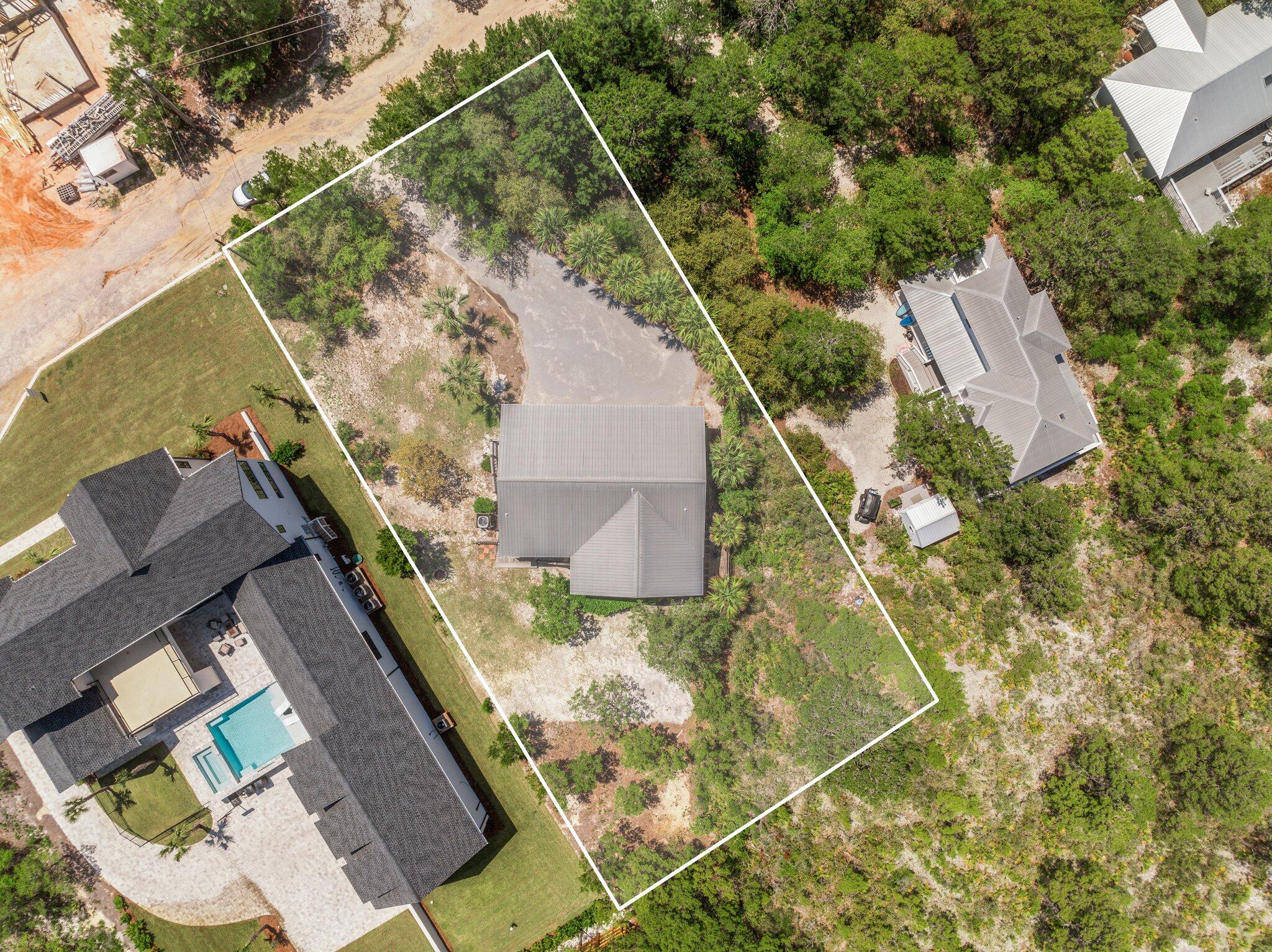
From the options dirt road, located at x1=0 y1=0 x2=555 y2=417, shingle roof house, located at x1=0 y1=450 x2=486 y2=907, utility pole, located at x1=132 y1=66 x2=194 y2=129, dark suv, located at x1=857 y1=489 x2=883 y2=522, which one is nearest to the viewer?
shingle roof house, located at x1=0 y1=450 x2=486 y2=907

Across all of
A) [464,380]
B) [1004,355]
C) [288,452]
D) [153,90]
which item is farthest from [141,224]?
[1004,355]

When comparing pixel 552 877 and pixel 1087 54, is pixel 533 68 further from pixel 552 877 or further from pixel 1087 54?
pixel 552 877

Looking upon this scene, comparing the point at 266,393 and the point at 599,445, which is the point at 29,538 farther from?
the point at 599,445

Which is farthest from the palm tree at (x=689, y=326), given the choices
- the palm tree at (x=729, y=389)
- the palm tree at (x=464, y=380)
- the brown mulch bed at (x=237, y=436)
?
the brown mulch bed at (x=237, y=436)

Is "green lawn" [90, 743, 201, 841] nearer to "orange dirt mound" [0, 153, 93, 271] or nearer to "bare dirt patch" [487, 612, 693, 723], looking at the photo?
"bare dirt patch" [487, 612, 693, 723]

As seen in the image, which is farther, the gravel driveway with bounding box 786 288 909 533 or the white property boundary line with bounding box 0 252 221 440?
the gravel driveway with bounding box 786 288 909 533

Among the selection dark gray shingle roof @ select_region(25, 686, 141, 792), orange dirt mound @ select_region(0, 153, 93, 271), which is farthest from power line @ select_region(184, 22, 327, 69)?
dark gray shingle roof @ select_region(25, 686, 141, 792)

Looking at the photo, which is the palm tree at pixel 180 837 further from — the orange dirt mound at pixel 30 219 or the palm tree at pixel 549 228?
the palm tree at pixel 549 228
